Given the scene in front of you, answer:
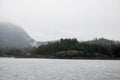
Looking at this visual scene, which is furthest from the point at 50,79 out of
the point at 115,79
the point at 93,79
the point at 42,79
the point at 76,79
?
the point at 115,79

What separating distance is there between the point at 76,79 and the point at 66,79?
2.84 m

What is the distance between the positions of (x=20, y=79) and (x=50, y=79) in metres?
8.17

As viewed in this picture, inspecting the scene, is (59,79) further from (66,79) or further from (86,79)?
(86,79)

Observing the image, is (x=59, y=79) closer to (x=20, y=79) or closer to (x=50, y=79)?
(x=50, y=79)

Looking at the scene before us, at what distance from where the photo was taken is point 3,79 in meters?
62.2

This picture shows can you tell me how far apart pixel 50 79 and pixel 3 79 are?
12734 millimetres

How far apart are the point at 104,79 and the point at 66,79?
10.7 meters

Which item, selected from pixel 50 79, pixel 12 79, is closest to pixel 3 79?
pixel 12 79

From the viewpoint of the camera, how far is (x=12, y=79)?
62188 millimetres

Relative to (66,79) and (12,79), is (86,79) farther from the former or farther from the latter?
(12,79)

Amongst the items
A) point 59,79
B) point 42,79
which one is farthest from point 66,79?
point 42,79

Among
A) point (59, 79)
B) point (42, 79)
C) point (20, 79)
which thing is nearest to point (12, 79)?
point (20, 79)

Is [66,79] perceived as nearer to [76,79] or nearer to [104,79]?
[76,79]

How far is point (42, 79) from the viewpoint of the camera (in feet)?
205
